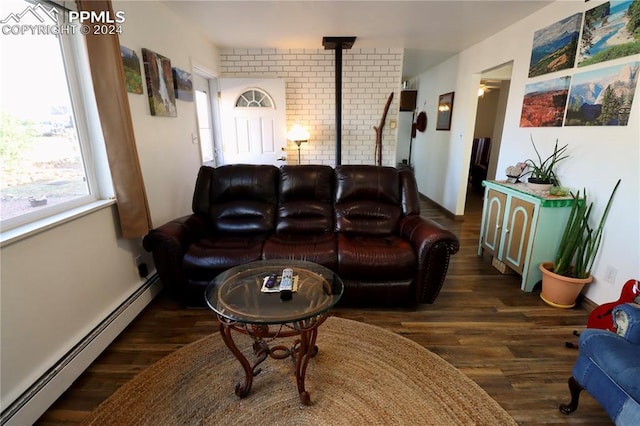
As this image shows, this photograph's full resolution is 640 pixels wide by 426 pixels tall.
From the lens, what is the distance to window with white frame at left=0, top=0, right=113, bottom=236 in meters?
1.38

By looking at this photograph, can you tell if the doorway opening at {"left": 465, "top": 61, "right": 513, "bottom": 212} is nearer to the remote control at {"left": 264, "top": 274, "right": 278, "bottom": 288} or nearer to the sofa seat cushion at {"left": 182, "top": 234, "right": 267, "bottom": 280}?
the sofa seat cushion at {"left": 182, "top": 234, "right": 267, "bottom": 280}

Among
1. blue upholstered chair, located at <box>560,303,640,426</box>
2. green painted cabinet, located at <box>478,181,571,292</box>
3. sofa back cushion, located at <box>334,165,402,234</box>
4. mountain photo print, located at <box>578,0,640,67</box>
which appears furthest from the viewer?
sofa back cushion, located at <box>334,165,402,234</box>

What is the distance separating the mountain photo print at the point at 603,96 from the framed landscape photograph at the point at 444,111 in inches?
88.7

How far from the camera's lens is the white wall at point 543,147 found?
1919mm

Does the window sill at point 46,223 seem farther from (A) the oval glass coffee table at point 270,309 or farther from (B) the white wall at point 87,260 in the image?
(A) the oval glass coffee table at point 270,309

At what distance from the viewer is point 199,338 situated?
189 cm

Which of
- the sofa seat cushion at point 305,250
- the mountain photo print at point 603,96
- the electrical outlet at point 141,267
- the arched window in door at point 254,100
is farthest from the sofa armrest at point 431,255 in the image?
the arched window in door at point 254,100

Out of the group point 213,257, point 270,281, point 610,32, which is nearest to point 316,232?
point 213,257

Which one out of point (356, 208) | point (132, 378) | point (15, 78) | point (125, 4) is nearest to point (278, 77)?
point (125, 4)

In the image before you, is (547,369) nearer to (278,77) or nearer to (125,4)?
(125,4)

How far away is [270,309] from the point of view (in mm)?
1381

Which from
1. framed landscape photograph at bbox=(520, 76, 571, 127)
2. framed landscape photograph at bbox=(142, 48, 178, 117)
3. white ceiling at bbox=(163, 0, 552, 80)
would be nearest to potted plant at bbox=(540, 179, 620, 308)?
framed landscape photograph at bbox=(520, 76, 571, 127)

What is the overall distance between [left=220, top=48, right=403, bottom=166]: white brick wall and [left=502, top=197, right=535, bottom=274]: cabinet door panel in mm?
2073

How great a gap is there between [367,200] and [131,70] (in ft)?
6.80
